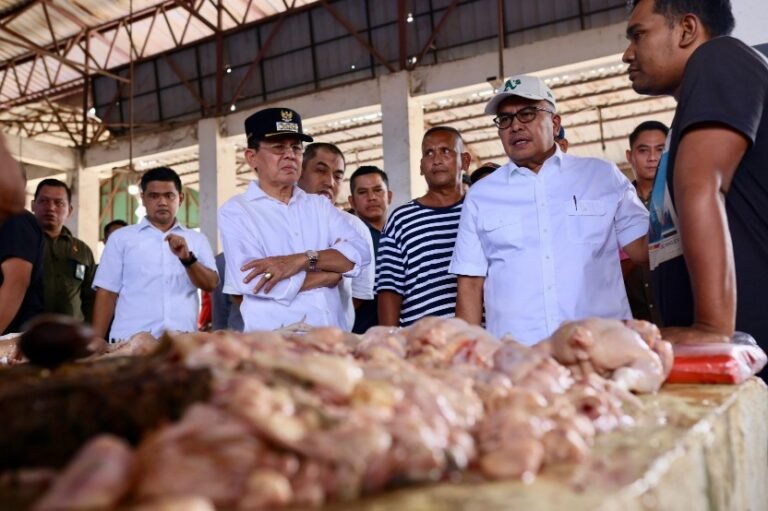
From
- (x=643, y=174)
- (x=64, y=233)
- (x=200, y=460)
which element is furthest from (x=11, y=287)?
(x=643, y=174)

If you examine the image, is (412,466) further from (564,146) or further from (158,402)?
(564,146)

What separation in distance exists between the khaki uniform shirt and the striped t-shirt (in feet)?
11.2

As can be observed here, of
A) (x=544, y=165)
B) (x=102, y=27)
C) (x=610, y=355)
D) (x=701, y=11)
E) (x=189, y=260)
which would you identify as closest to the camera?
Result: (x=610, y=355)

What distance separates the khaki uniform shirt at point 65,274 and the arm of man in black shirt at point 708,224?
17.2 ft

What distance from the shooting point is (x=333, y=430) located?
Answer: 33.7 inches

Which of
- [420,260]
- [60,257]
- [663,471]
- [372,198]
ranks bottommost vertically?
[663,471]

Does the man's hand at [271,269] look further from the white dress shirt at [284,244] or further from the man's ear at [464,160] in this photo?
the man's ear at [464,160]

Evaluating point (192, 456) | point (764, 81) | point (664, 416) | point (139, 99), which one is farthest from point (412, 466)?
point (139, 99)

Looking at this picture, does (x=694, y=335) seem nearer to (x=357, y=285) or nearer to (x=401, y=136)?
(x=357, y=285)

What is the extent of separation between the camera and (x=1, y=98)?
17.1m

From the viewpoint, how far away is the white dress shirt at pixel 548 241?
3025mm

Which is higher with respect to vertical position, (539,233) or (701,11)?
(701,11)

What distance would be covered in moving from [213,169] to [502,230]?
11.1 meters

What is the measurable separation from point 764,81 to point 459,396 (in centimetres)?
164
